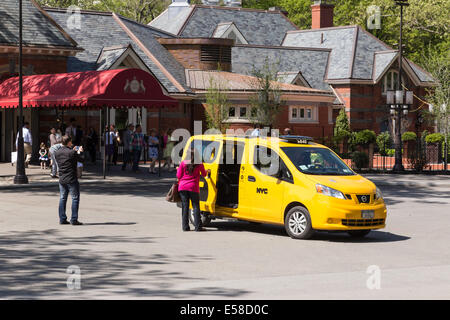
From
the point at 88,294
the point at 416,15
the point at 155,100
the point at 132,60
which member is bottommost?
the point at 88,294

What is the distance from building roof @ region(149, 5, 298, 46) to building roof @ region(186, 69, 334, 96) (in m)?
11.8

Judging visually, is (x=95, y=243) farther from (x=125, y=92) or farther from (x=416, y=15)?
(x=416, y=15)

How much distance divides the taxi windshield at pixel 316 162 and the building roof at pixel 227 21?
40.6 m

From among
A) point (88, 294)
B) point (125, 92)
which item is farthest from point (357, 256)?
point (125, 92)

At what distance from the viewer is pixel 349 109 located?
2117 inches

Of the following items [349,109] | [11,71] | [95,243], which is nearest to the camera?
[95,243]

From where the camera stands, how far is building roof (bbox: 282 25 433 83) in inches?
2127

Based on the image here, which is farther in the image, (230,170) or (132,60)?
(132,60)

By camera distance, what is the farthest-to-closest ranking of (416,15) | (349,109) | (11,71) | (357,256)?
(416,15), (349,109), (11,71), (357,256)

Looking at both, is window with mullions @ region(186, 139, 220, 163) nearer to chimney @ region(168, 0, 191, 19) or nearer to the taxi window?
the taxi window

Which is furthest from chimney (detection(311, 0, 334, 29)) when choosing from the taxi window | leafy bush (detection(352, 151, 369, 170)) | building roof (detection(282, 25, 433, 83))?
the taxi window

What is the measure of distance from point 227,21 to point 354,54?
10.5 metres

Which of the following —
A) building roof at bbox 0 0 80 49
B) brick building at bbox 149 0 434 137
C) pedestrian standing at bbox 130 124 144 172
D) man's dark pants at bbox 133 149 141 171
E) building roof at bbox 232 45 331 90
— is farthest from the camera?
brick building at bbox 149 0 434 137

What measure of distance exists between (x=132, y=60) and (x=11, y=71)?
6.51m
